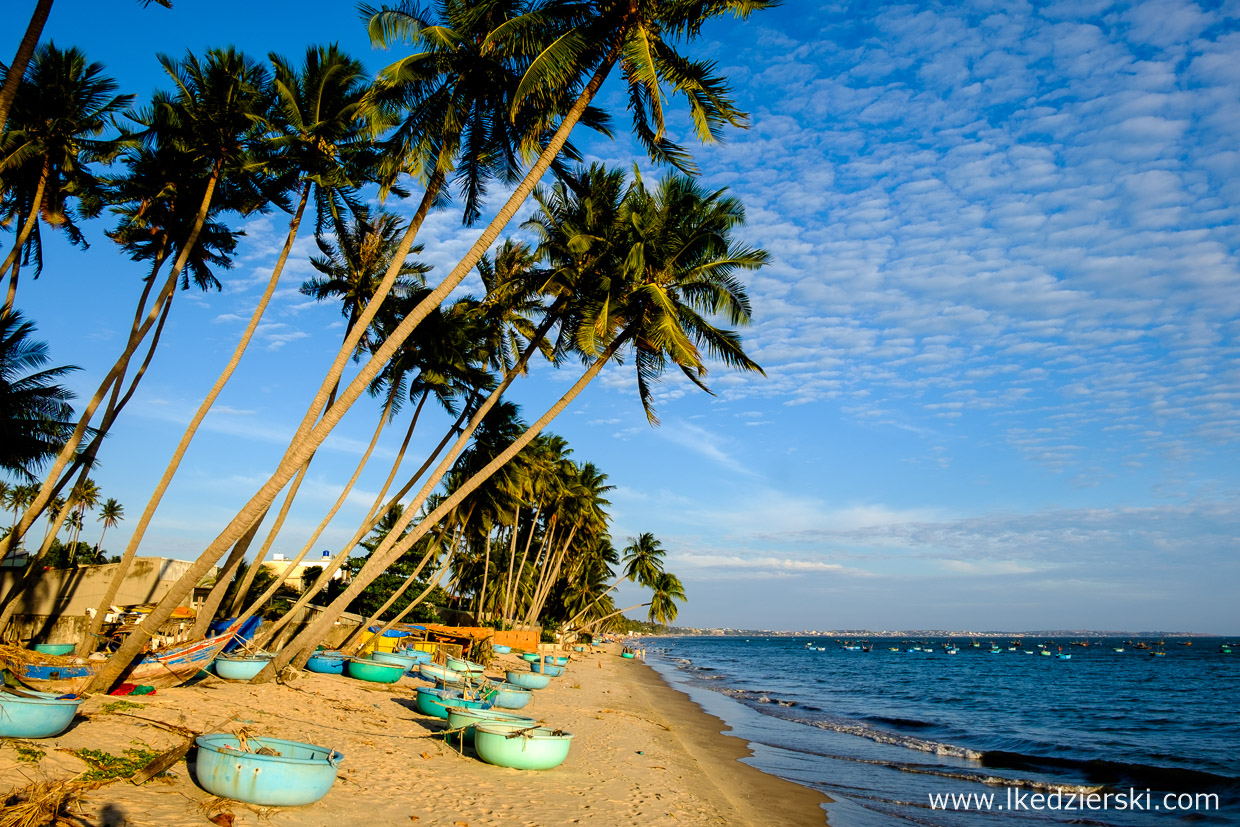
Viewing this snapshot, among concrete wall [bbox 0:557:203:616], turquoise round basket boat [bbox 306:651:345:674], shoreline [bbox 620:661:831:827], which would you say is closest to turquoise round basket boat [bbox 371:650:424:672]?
turquoise round basket boat [bbox 306:651:345:674]

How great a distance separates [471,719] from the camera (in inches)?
473

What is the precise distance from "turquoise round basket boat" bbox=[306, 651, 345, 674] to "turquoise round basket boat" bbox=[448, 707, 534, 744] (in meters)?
7.79

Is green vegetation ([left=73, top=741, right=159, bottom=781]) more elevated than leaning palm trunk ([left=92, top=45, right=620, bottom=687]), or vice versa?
leaning palm trunk ([left=92, top=45, right=620, bottom=687])

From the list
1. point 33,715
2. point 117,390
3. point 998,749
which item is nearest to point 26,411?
point 117,390

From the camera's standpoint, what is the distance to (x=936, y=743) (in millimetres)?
21844

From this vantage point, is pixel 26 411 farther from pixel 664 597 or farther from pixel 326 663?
pixel 664 597

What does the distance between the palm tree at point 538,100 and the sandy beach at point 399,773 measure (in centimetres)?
235

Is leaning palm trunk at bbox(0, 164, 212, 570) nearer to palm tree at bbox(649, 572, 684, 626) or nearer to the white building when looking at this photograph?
the white building

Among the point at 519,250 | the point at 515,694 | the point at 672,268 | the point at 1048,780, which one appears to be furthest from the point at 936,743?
the point at 519,250

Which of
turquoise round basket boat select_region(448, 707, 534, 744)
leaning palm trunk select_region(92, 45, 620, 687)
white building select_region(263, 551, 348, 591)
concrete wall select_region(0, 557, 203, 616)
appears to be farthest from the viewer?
white building select_region(263, 551, 348, 591)

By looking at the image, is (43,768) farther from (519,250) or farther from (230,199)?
(519,250)

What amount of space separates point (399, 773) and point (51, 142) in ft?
50.9

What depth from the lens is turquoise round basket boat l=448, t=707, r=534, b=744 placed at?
12.0 meters

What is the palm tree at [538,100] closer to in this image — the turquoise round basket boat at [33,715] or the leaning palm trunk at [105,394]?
the turquoise round basket boat at [33,715]
